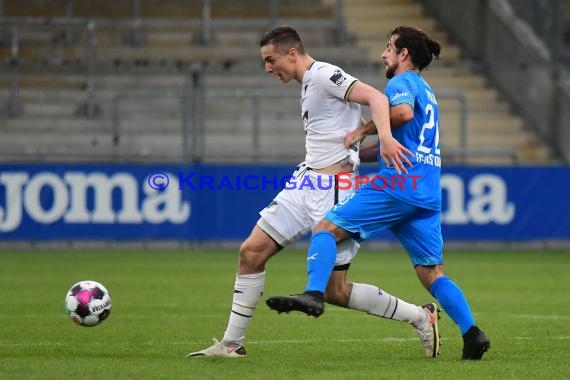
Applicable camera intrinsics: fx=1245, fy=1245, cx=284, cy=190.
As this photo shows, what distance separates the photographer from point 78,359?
27.1ft

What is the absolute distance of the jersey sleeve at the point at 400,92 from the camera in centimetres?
807

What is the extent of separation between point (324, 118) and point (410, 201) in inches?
33.3

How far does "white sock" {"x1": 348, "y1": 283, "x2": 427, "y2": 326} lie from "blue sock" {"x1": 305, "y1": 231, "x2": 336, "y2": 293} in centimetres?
53

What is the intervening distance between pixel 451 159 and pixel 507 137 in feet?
7.79

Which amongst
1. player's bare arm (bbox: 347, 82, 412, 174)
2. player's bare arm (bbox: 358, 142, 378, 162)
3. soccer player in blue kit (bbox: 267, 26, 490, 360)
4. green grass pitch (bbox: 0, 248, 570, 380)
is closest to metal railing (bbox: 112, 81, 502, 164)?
green grass pitch (bbox: 0, 248, 570, 380)

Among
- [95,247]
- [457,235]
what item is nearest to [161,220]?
[95,247]

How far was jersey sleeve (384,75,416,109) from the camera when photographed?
318 inches

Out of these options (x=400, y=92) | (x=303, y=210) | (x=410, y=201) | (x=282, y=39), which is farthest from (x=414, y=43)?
(x=303, y=210)

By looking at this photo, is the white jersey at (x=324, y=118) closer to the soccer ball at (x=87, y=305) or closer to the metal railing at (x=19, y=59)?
the soccer ball at (x=87, y=305)

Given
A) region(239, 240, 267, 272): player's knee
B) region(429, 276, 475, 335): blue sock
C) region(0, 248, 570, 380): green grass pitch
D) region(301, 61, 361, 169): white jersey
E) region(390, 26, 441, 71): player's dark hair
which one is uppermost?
region(390, 26, 441, 71): player's dark hair

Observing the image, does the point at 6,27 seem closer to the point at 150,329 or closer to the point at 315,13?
the point at 315,13

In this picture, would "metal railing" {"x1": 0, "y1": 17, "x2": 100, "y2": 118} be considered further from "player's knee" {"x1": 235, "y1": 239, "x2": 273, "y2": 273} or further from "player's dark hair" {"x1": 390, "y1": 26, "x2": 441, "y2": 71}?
"player's dark hair" {"x1": 390, "y1": 26, "x2": 441, "y2": 71}

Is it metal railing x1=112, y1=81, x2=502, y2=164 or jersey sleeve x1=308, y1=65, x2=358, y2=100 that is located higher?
jersey sleeve x1=308, y1=65, x2=358, y2=100

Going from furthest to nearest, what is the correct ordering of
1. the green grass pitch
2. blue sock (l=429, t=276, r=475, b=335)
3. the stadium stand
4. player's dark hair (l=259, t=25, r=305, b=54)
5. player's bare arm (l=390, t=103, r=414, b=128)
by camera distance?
the stadium stand
player's dark hair (l=259, t=25, r=305, b=54)
blue sock (l=429, t=276, r=475, b=335)
player's bare arm (l=390, t=103, r=414, b=128)
the green grass pitch
